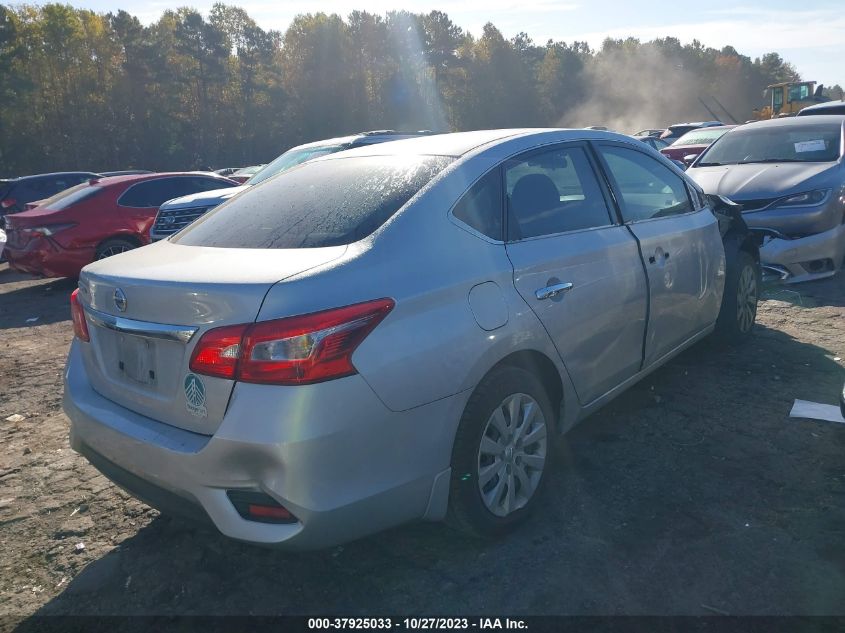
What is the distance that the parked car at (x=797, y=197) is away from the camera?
23.4 ft

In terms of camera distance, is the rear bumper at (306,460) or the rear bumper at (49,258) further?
the rear bumper at (49,258)

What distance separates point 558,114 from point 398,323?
271 ft

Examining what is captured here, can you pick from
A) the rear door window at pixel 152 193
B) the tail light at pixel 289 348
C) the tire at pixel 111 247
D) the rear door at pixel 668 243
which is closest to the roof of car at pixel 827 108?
the rear door at pixel 668 243

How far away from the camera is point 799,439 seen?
3.91 meters

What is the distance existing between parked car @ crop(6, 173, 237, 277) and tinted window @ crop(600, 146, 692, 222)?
7929 mm

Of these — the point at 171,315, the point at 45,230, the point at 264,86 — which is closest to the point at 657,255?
the point at 171,315

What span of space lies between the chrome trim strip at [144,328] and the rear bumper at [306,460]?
1.01 ft

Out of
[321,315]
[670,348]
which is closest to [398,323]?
[321,315]

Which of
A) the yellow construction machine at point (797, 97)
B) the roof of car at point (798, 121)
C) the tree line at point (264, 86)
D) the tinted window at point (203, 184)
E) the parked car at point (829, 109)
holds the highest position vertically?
the tree line at point (264, 86)

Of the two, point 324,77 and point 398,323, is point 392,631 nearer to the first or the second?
point 398,323

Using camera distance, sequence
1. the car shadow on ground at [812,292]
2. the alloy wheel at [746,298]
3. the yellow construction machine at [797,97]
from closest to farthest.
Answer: the alloy wheel at [746,298]
the car shadow on ground at [812,292]
the yellow construction machine at [797,97]

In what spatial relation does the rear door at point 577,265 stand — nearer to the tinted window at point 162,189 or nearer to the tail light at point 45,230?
the tail light at point 45,230

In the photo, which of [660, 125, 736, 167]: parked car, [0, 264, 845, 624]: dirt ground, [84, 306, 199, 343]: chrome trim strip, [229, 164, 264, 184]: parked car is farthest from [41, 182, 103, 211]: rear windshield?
[660, 125, 736, 167]: parked car

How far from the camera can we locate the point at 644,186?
427 centimetres
